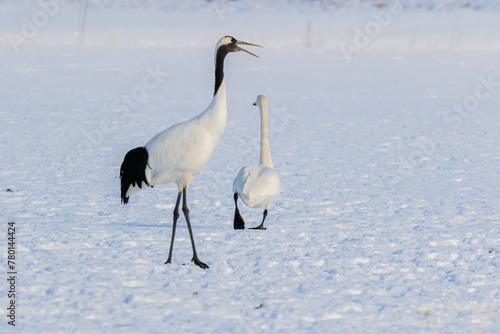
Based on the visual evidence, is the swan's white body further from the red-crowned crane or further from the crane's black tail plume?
the crane's black tail plume

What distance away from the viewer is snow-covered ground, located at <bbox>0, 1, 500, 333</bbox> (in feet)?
15.6

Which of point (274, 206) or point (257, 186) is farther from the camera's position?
point (274, 206)

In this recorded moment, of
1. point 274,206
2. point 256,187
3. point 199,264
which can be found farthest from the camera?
point 274,206

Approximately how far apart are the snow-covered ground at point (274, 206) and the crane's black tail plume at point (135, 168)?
539mm

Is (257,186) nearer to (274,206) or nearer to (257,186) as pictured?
(257,186)

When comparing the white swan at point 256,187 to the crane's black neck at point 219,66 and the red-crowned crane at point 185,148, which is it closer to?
the red-crowned crane at point 185,148

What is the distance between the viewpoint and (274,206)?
7.48 meters

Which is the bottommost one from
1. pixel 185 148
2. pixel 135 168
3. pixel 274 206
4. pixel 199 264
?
pixel 199 264

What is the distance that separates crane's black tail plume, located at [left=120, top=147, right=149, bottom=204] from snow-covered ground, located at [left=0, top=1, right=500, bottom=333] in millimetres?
539

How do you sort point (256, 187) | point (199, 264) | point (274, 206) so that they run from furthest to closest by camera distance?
point (274, 206), point (256, 187), point (199, 264)

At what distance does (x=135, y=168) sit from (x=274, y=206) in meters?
2.08

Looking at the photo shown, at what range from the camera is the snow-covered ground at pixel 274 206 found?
475 cm

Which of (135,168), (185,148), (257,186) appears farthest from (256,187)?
(135,168)

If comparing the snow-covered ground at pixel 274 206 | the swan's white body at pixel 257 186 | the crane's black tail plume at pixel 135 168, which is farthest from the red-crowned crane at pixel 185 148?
the swan's white body at pixel 257 186
